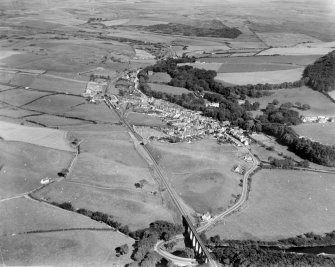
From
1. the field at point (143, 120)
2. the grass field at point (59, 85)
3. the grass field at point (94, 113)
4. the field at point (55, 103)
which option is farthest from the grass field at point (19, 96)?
the field at point (143, 120)

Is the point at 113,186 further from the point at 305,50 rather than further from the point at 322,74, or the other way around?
the point at 305,50

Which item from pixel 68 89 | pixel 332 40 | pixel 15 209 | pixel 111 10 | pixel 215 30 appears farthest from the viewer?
pixel 111 10

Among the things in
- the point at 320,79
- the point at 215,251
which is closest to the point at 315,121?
the point at 320,79

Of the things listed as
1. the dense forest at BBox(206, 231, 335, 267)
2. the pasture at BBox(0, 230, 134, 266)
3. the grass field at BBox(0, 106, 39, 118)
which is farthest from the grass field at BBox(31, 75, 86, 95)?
the dense forest at BBox(206, 231, 335, 267)

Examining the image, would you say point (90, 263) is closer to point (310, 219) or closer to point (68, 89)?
point (310, 219)

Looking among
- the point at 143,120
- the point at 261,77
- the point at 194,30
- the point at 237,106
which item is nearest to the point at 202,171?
the point at 143,120

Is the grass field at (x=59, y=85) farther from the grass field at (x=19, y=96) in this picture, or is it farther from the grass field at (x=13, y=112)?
the grass field at (x=13, y=112)

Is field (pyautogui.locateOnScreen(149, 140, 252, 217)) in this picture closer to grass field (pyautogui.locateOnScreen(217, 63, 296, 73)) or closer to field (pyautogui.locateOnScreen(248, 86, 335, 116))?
field (pyautogui.locateOnScreen(248, 86, 335, 116))
